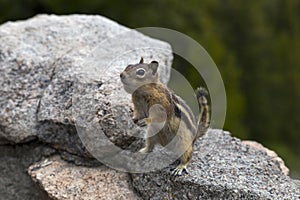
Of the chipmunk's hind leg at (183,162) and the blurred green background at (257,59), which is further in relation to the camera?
the blurred green background at (257,59)

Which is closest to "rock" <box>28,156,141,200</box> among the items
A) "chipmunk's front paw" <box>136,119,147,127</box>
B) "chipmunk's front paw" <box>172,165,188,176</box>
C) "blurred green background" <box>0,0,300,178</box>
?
"chipmunk's front paw" <box>172,165,188,176</box>

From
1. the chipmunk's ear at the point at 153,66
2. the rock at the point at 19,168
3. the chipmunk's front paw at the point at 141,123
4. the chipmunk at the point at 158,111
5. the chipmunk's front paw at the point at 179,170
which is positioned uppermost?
the chipmunk's ear at the point at 153,66

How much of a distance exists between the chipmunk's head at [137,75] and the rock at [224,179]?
594 mm

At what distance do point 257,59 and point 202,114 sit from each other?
11978mm

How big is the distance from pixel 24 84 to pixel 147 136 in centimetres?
102

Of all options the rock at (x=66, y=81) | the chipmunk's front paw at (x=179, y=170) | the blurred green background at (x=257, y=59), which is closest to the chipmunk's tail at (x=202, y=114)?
→ the chipmunk's front paw at (x=179, y=170)

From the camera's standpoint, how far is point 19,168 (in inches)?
174

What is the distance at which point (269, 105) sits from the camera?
15750 mm

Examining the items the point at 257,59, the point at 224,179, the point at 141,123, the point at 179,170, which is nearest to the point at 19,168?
the point at 141,123

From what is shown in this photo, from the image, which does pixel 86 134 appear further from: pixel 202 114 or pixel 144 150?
pixel 202 114

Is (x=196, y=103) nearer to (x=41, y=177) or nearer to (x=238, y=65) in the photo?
(x=41, y=177)

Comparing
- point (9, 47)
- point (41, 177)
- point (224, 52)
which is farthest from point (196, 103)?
point (224, 52)

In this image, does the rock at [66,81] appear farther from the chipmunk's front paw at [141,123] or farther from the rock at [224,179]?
the rock at [224,179]

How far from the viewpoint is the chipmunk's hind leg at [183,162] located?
385 cm
